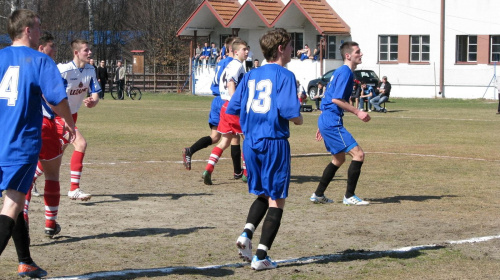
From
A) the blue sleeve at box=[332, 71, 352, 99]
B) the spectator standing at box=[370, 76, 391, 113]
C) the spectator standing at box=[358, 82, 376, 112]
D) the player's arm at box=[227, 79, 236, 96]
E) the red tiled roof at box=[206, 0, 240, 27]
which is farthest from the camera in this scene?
the red tiled roof at box=[206, 0, 240, 27]

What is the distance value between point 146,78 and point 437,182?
46707 millimetres

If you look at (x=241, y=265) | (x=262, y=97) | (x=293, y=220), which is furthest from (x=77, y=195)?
(x=262, y=97)

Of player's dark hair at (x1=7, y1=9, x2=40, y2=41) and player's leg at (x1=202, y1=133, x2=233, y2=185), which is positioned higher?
player's dark hair at (x1=7, y1=9, x2=40, y2=41)

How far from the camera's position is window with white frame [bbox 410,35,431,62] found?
4684cm

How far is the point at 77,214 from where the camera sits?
932 centimetres

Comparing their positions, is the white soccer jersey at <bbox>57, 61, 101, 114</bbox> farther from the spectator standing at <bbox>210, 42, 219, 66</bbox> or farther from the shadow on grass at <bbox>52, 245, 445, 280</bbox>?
the spectator standing at <bbox>210, 42, 219, 66</bbox>

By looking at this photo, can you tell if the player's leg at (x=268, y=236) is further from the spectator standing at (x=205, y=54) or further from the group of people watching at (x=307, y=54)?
the spectator standing at (x=205, y=54)

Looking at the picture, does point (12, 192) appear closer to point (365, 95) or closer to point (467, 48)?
point (365, 95)

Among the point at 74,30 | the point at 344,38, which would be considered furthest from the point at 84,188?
the point at 74,30

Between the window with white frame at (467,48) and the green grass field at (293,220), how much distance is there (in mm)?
29151

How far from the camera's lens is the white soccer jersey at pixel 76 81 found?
387 inches

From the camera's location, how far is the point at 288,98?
22.0 ft

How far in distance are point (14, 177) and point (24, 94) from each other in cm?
62

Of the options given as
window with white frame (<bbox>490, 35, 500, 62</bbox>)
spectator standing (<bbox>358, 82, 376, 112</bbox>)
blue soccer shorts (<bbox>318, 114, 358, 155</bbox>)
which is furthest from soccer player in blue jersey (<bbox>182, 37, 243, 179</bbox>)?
window with white frame (<bbox>490, 35, 500, 62</bbox>)
